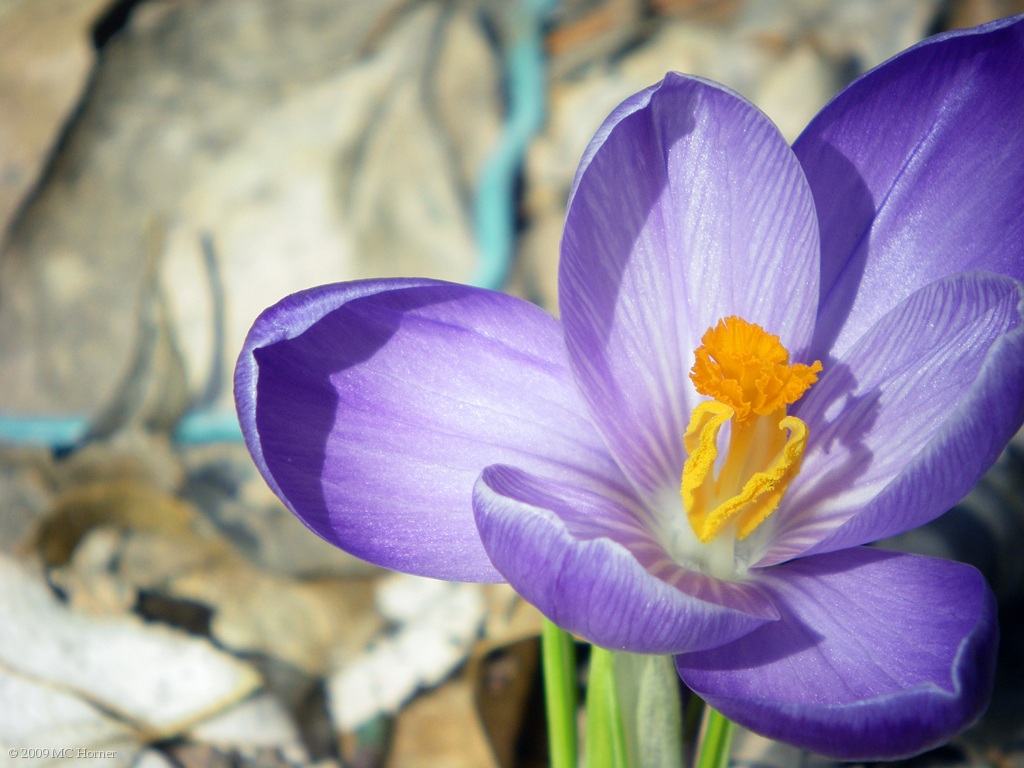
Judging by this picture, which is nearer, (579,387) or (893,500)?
(893,500)

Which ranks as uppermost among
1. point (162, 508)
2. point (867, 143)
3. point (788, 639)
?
point (867, 143)

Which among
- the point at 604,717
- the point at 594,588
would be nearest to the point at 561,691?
the point at 604,717

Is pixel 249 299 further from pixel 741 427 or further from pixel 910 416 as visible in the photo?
pixel 910 416

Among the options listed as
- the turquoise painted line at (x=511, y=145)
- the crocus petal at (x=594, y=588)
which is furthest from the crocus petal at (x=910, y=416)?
the turquoise painted line at (x=511, y=145)

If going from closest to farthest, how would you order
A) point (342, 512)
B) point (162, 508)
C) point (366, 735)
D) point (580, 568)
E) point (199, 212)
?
1. point (580, 568)
2. point (342, 512)
3. point (366, 735)
4. point (162, 508)
5. point (199, 212)

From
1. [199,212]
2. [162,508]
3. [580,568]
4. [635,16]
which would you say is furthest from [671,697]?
[635,16]

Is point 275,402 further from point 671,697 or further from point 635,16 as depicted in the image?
point 635,16

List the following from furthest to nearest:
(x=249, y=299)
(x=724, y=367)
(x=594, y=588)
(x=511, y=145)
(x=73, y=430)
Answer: (x=511, y=145)
(x=249, y=299)
(x=73, y=430)
(x=724, y=367)
(x=594, y=588)
